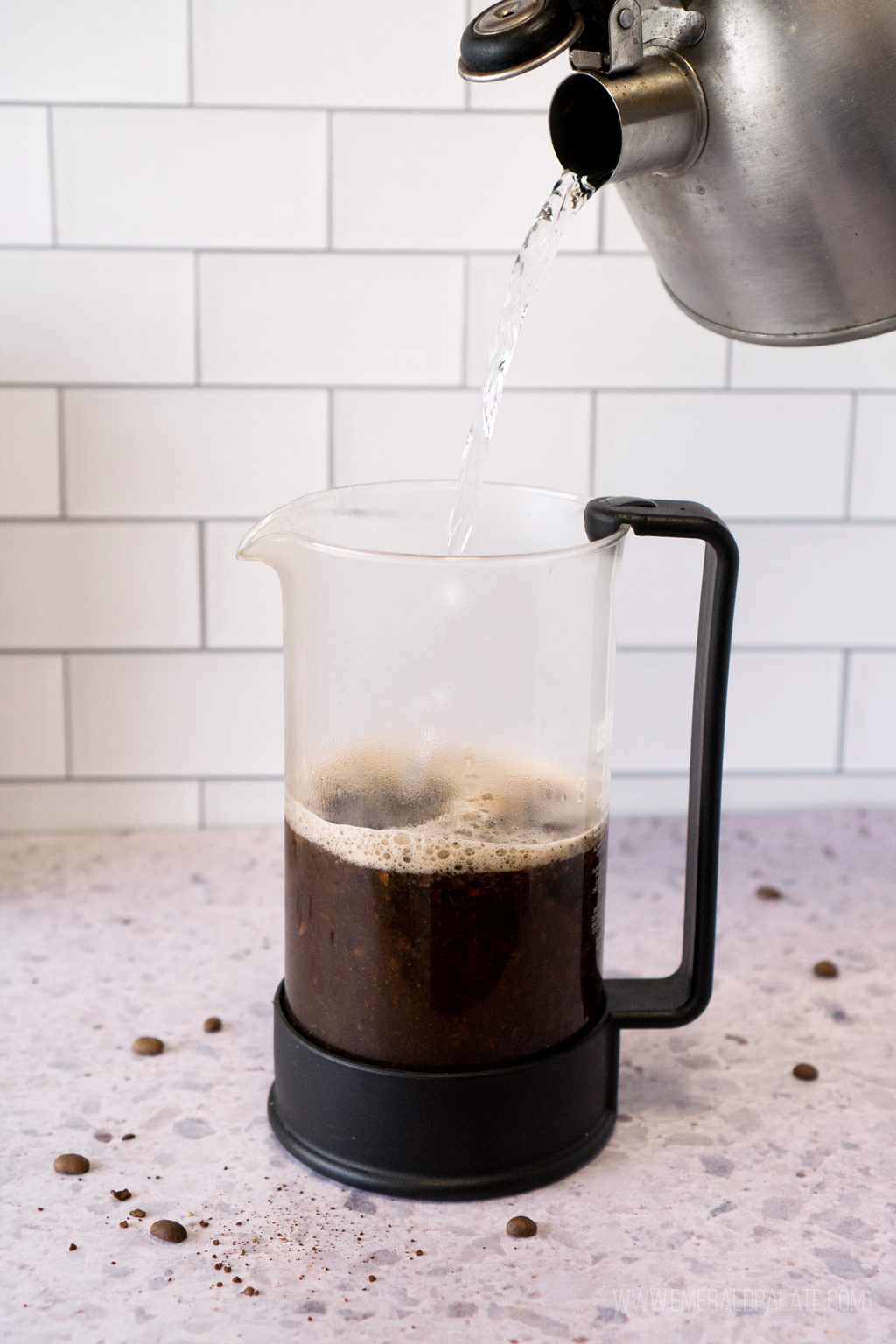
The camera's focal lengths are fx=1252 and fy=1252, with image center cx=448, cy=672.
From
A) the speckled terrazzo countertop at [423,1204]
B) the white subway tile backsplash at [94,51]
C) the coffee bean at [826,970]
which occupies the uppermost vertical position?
the white subway tile backsplash at [94,51]

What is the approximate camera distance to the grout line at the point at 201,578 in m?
0.90

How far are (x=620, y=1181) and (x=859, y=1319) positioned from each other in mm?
116

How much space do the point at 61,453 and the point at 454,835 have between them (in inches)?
20.1

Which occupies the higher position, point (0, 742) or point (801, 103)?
point (801, 103)

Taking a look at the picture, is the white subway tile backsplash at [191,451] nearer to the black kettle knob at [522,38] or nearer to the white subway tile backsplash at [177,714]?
the white subway tile backsplash at [177,714]

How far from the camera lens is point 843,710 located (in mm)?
968

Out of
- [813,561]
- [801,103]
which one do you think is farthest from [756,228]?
[813,561]

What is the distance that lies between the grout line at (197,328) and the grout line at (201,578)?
0.10 metres

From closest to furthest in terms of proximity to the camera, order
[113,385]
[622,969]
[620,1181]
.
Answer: [620,1181], [622,969], [113,385]

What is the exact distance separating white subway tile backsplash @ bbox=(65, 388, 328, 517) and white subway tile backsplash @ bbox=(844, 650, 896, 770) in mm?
435

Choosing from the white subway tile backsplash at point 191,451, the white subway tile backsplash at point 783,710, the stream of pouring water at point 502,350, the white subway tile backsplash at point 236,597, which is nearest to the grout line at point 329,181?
the white subway tile backsplash at point 191,451

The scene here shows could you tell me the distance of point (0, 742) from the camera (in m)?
0.92

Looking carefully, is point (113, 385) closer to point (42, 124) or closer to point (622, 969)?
point (42, 124)

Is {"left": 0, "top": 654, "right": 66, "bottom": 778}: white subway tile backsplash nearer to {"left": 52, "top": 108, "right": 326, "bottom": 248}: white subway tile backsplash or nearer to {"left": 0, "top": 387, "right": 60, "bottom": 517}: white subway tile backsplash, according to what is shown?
{"left": 0, "top": 387, "right": 60, "bottom": 517}: white subway tile backsplash
